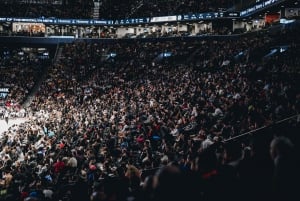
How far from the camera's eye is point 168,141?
11.3 metres

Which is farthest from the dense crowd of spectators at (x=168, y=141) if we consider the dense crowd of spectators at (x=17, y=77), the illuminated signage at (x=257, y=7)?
the illuminated signage at (x=257, y=7)

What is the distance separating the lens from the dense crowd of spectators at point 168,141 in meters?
3.53

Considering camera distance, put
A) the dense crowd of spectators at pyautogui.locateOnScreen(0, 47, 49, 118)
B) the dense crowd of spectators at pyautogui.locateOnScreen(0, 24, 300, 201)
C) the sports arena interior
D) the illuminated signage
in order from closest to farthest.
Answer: the dense crowd of spectators at pyautogui.locateOnScreen(0, 24, 300, 201)
the sports arena interior
the illuminated signage
the dense crowd of spectators at pyautogui.locateOnScreen(0, 47, 49, 118)

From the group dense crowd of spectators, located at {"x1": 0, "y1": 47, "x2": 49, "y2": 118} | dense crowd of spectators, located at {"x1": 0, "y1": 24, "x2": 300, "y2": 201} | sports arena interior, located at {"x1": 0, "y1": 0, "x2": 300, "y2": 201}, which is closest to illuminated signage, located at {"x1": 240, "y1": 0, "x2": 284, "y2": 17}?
sports arena interior, located at {"x1": 0, "y1": 0, "x2": 300, "y2": 201}

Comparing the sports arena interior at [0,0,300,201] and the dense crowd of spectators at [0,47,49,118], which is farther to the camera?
the dense crowd of spectators at [0,47,49,118]

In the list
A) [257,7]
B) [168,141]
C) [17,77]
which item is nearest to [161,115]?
[168,141]

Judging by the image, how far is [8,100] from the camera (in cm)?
3662

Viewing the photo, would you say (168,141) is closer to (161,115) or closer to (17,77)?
(161,115)

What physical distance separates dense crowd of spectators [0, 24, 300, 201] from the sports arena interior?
0.8 inches

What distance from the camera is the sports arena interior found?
3.76 meters

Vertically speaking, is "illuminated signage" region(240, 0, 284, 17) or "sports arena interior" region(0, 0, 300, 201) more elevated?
"illuminated signage" region(240, 0, 284, 17)

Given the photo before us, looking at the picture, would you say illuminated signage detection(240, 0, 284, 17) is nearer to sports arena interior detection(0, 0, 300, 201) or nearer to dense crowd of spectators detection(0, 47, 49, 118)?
sports arena interior detection(0, 0, 300, 201)

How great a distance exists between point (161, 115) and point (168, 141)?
11.0ft

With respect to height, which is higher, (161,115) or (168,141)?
(161,115)
